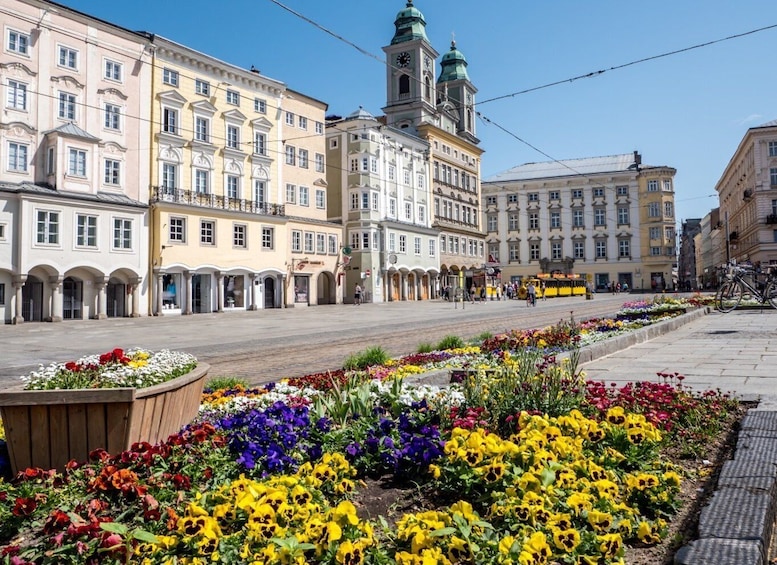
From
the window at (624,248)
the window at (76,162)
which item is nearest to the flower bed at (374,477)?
the window at (76,162)

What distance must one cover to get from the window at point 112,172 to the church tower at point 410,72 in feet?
113

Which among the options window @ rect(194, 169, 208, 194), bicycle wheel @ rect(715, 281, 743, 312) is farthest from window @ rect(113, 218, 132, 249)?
bicycle wheel @ rect(715, 281, 743, 312)

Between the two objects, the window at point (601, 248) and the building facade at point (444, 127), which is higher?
the building facade at point (444, 127)

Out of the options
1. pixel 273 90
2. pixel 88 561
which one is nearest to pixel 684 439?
pixel 88 561

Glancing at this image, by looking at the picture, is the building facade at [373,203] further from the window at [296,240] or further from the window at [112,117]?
the window at [112,117]

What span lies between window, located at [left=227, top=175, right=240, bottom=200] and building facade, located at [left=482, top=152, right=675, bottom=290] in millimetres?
53137

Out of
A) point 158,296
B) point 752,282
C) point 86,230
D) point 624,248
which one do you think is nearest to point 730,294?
point 752,282

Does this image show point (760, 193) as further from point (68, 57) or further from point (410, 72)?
point (68, 57)

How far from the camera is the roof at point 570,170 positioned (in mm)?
86312

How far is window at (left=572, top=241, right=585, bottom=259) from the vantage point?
277ft

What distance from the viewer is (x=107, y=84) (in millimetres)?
33531

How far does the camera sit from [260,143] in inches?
1715

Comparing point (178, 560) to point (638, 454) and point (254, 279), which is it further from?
point (254, 279)

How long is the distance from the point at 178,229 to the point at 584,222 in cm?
6189
